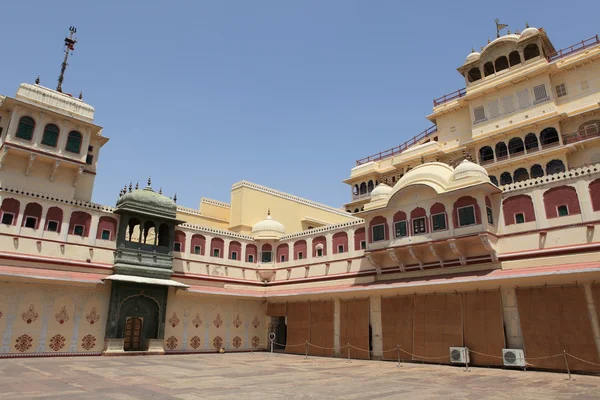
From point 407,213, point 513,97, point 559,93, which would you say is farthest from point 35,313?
point 559,93

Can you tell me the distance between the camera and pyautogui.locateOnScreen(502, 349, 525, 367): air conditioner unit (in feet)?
61.5

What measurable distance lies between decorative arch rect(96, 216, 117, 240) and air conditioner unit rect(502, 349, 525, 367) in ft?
77.6

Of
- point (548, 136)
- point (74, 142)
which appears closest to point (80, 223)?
point (74, 142)

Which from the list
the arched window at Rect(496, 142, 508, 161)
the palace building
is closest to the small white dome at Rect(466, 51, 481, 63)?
the palace building

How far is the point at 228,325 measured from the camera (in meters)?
30.8

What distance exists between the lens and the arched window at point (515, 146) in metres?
29.6

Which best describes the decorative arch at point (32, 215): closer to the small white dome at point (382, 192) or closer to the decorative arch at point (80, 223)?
the decorative arch at point (80, 223)

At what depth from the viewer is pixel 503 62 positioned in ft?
107

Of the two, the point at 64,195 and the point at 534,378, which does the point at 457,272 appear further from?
the point at 64,195

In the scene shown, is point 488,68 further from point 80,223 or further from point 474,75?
point 80,223

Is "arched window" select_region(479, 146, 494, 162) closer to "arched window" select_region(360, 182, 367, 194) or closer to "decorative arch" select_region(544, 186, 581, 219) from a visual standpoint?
"decorative arch" select_region(544, 186, 581, 219)

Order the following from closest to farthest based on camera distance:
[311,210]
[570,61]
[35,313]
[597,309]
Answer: [597,309], [35,313], [570,61], [311,210]

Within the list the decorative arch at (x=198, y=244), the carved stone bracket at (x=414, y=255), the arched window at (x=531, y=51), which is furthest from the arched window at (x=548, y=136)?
the decorative arch at (x=198, y=244)

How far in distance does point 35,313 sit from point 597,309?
2802cm
